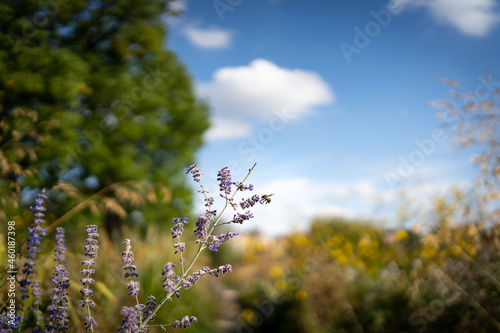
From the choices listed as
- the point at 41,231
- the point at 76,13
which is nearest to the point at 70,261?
the point at 41,231

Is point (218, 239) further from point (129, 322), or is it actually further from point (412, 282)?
point (412, 282)

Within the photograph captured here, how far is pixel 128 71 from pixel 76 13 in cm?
189

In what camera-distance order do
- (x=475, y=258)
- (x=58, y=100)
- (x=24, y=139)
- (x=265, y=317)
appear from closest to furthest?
(x=475, y=258), (x=265, y=317), (x=24, y=139), (x=58, y=100)

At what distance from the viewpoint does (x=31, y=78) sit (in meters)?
9.76

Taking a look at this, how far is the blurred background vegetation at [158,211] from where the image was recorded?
3943 mm

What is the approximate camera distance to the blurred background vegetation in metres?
3.94

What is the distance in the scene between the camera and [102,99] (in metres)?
11.1

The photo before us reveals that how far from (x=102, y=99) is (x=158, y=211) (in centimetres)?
314

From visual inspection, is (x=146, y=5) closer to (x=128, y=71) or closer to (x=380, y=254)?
(x=128, y=71)

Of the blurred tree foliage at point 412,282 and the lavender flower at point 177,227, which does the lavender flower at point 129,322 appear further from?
the blurred tree foliage at point 412,282

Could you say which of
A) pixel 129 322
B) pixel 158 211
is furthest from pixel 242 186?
pixel 158 211

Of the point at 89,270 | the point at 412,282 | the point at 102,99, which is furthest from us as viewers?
the point at 102,99

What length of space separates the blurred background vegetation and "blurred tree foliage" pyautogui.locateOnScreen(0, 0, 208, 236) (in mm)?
35

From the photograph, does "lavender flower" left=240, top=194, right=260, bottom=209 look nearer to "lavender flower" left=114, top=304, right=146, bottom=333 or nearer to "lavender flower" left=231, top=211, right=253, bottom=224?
"lavender flower" left=231, top=211, right=253, bottom=224
